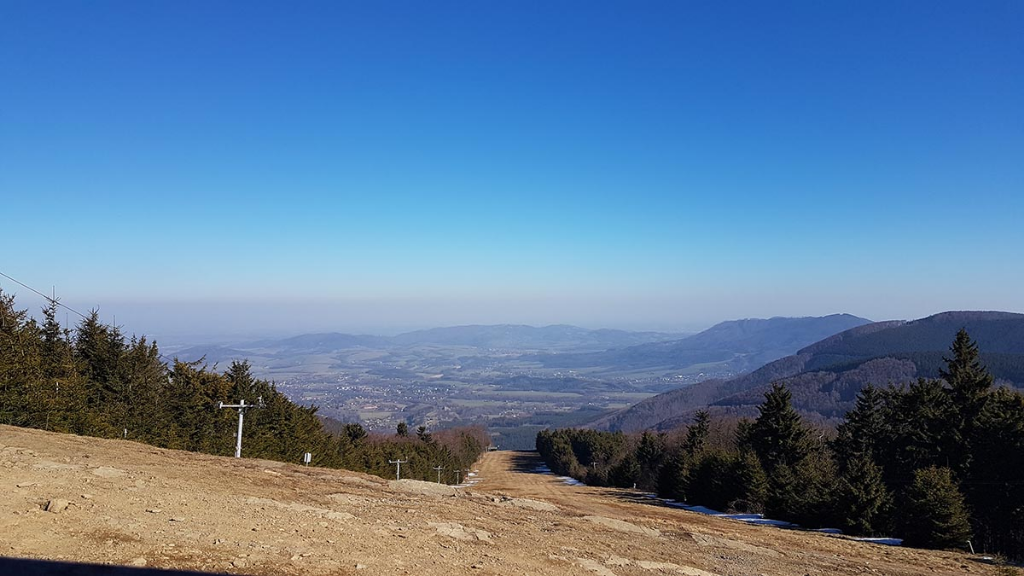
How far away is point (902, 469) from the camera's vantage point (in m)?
40.0

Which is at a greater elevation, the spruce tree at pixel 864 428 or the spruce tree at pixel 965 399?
the spruce tree at pixel 965 399

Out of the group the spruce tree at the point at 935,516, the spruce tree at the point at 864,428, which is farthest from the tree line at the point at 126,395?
the spruce tree at the point at 864,428

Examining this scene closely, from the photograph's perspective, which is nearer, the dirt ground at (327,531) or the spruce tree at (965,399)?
the dirt ground at (327,531)

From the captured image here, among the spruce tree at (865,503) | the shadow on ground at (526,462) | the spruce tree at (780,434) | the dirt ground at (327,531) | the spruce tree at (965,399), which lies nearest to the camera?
the dirt ground at (327,531)

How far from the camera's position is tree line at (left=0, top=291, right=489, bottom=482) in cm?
2348

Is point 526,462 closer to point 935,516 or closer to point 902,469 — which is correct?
point 902,469

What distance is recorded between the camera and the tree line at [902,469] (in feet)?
67.8

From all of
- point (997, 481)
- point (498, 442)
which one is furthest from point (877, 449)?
point (498, 442)

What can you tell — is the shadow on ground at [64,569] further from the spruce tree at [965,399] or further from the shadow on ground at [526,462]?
the shadow on ground at [526,462]

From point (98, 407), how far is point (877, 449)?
176 ft

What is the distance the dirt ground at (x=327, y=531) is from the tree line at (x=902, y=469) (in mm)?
6841

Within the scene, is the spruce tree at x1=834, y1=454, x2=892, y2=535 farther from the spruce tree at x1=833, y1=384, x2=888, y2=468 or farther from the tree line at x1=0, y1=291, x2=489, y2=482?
the tree line at x1=0, y1=291, x2=489, y2=482

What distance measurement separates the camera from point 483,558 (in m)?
9.59

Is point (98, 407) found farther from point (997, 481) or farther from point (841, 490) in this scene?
point (997, 481)
